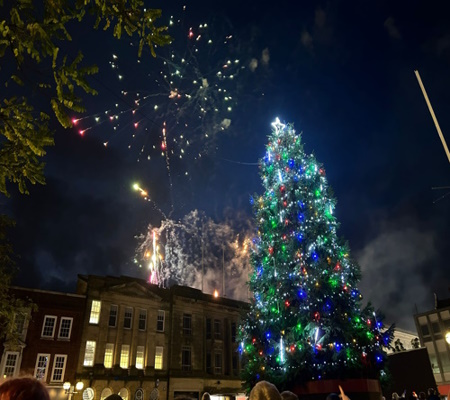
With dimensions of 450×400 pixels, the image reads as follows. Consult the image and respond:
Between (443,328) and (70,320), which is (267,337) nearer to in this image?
(70,320)

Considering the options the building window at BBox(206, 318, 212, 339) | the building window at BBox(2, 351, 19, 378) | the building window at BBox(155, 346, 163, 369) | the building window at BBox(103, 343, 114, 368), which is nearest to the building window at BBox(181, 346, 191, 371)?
the building window at BBox(155, 346, 163, 369)

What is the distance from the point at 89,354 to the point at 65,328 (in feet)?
10.8

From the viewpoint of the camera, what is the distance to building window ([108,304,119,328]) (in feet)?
112

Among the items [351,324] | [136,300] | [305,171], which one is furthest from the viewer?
[136,300]

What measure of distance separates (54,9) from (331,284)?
45.8ft

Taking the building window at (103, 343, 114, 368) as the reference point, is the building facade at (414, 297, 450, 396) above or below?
above

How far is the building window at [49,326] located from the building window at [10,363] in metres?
2.43

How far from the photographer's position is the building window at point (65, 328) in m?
30.8

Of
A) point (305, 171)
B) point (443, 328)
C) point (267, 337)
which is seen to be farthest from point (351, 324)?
point (443, 328)

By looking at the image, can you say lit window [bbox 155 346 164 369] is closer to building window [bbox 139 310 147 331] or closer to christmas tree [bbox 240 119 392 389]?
building window [bbox 139 310 147 331]

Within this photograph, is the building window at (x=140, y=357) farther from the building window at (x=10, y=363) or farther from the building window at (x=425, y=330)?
the building window at (x=425, y=330)

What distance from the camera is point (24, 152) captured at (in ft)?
16.0

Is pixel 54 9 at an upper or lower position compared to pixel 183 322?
lower

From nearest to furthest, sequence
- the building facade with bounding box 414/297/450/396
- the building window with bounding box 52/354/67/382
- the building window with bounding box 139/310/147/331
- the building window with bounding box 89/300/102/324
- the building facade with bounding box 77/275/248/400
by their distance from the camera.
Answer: the building window with bounding box 52/354/67/382 → the building facade with bounding box 77/275/248/400 → the building window with bounding box 89/300/102/324 → the building window with bounding box 139/310/147/331 → the building facade with bounding box 414/297/450/396
